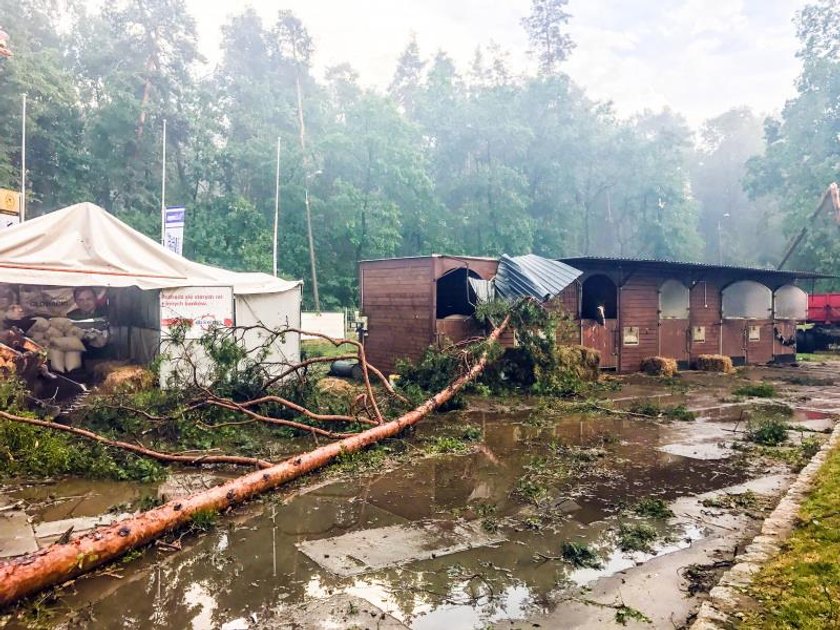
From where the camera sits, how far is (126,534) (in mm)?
4348

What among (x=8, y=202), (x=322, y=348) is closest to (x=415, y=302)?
(x=322, y=348)

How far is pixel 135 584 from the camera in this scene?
3979 millimetres

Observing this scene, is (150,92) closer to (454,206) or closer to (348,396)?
(454,206)

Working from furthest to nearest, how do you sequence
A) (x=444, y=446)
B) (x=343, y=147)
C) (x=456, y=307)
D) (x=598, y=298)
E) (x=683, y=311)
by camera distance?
(x=343, y=147) < (x=683, y=311) < (x=598, y=298) < (x=456, y=307) < (x=444, y=446)

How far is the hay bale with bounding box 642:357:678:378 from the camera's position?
1683cm

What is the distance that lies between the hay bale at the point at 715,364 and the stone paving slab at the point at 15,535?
58.5 feet

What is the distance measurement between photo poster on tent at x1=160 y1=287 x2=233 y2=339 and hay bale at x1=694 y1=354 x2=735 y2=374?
1427 centimetres

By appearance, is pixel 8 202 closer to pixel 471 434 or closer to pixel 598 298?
pixel 471 434

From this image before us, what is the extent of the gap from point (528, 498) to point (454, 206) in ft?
128

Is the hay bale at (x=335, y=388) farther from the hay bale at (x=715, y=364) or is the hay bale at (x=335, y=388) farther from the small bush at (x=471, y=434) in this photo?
the hay bale at (x=715, y=364)

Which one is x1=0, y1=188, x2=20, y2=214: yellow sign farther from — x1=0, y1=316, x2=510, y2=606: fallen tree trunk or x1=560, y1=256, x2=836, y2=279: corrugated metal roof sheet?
x1=560, y1=256, x2=836, y2=279: corrugated metal roof sheet

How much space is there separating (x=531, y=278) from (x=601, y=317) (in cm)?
410

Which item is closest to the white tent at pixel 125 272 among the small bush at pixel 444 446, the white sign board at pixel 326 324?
the small bush at pixel 444 446

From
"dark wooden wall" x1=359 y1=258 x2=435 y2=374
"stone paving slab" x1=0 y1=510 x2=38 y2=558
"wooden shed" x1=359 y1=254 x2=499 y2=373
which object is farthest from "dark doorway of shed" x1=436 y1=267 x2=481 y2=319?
"stone paving slab" x1=0 y1=510 x2=38 y2=558
